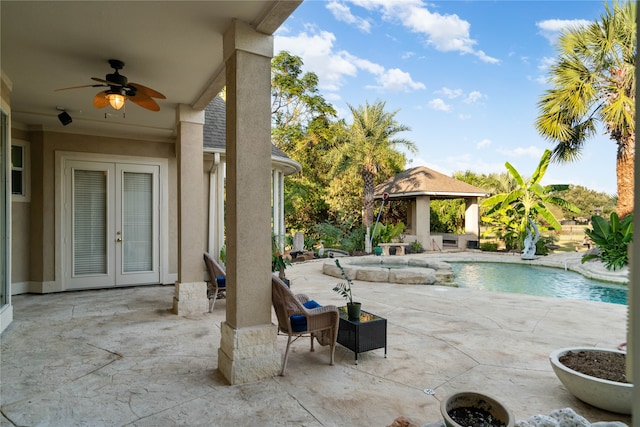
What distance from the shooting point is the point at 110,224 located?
7.39 m

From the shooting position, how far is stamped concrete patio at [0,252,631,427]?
2.67m

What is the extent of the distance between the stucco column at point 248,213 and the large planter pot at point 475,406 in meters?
1.81

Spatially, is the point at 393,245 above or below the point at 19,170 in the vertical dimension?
below

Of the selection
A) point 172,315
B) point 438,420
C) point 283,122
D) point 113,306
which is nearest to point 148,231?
point 113,306

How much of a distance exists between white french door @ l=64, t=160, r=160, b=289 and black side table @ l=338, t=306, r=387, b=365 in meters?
5.56

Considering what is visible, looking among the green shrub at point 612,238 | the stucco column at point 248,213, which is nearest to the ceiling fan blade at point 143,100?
the stucco column at point 248,213

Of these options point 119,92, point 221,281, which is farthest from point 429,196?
point 119,92

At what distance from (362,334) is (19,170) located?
7.38 m

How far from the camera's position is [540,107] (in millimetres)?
11148

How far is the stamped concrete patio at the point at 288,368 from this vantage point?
267cm

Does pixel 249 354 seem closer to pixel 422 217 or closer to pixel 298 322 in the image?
pixel 298 322

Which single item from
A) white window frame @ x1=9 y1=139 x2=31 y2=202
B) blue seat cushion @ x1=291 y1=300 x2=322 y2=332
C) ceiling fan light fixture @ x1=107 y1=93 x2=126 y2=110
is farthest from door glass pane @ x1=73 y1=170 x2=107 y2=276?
blue seat cushion @ x1=291 y1=300 x2=322 y2=332

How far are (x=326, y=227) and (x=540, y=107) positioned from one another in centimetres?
936

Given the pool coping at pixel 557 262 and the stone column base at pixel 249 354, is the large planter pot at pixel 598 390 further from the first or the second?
the pool coping at pixel 557 262
